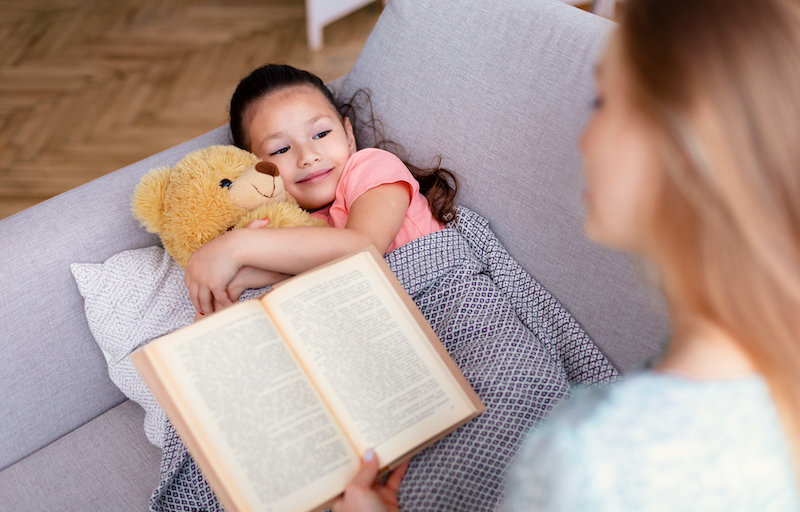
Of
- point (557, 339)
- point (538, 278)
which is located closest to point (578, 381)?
point (557, 339)

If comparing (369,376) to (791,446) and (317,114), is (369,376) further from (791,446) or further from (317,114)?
(317,114)

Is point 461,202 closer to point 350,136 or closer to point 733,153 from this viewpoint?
point 350,136

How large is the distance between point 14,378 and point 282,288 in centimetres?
60

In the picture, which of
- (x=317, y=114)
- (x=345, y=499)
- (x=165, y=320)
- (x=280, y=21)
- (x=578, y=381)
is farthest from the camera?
(x=280, y=21)

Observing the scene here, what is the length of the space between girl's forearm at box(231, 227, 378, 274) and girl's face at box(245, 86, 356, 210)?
0.76ft

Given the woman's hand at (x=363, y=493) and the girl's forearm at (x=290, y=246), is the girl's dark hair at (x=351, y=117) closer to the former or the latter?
the girl's forearm at (x=290, y=246)

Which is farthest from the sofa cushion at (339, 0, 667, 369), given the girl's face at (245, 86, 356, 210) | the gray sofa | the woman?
the woman

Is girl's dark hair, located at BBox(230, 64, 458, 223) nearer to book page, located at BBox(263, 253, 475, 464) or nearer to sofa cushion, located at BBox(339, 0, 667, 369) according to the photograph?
sofa cushion, located at BBox(339, 0, 667, 369)

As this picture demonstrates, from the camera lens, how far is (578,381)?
2.98 ft

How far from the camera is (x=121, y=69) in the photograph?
7.73 ft

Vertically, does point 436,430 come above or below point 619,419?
below

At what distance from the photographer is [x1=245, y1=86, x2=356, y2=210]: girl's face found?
1100 millimetres

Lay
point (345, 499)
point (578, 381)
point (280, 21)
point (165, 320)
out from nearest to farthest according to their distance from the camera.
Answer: point (345, 499) → point (578, 381) → point (165, 320) → point (280, 21)

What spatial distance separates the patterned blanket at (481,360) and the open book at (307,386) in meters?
0.08
